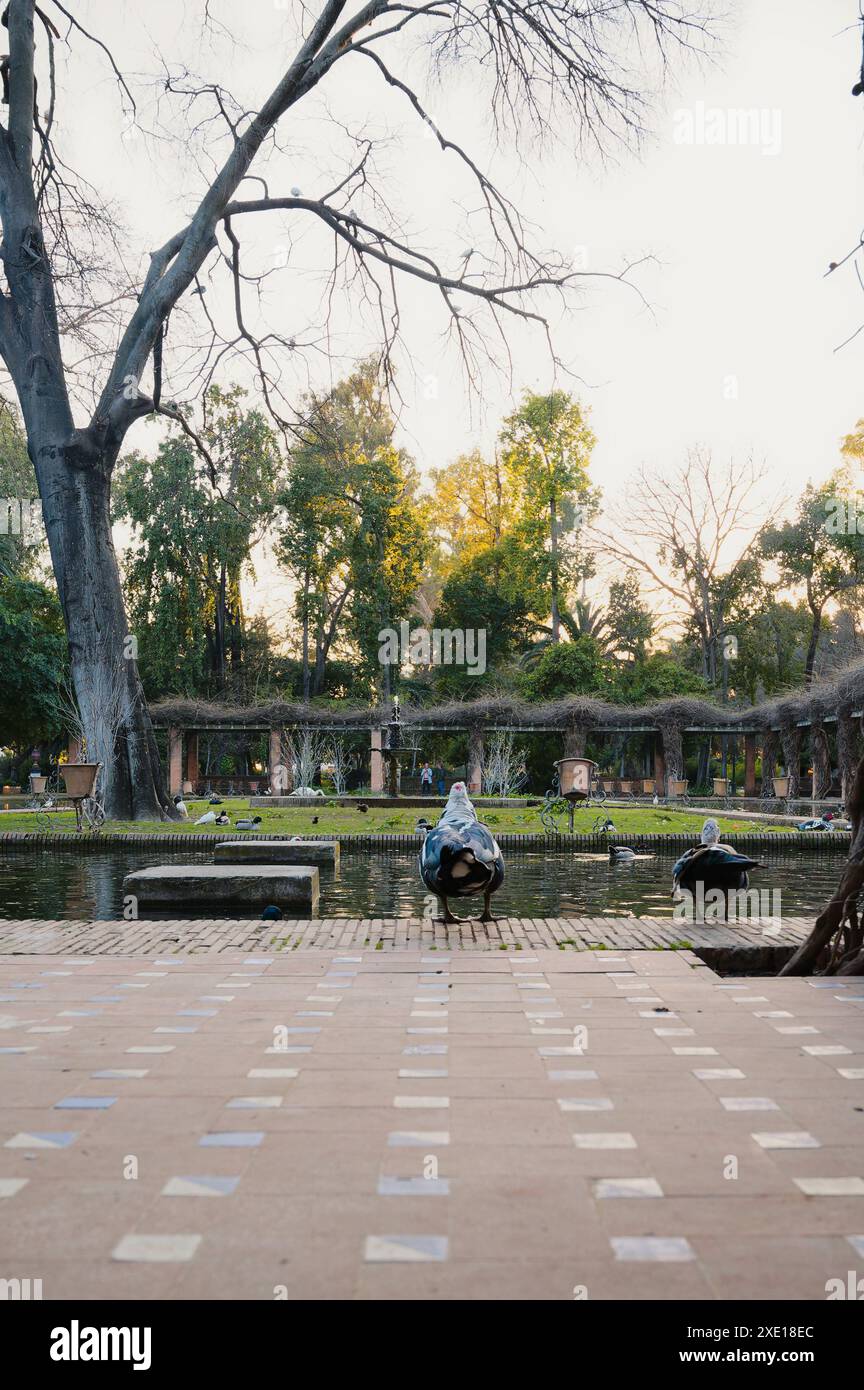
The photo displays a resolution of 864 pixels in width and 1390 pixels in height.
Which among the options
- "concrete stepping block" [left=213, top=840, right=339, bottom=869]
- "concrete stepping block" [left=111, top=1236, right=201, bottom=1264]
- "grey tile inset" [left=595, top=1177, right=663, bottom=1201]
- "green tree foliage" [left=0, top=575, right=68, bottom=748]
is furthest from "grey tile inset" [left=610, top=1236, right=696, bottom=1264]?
"green tree foliage" [left=0, top=575, right=68, bottom=748]

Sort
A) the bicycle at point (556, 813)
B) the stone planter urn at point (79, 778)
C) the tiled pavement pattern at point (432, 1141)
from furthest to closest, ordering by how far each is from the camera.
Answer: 1. the stone planter urn at point (79, 778)
2. the bicycle at point (556, 813)
3. the tiled pavement pattern at point (432, 1141)

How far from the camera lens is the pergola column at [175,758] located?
3111 centimetres

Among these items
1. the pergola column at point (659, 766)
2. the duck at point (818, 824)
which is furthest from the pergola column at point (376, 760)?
the duck at point (818, 824)

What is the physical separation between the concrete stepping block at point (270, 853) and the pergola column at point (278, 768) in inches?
735

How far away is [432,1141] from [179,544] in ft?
114

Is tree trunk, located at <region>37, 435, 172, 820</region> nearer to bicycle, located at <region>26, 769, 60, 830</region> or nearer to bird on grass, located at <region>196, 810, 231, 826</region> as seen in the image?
bird on grass, located at <region>196, 810, 231, 826</region>

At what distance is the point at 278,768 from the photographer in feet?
99.8

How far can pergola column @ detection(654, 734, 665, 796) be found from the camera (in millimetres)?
31761

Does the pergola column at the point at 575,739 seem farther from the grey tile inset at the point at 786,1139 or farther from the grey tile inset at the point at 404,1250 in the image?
the grey tile inset at the point at 404,1250

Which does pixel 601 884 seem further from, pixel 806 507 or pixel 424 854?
pixel 806 507

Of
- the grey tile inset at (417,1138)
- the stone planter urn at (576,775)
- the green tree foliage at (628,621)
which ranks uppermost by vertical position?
the green tree foliage at (628,621)

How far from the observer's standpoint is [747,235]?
33.8 ft

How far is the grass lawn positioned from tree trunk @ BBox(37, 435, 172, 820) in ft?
2.77

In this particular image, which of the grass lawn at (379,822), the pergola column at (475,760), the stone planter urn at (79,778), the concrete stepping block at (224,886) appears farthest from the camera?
the pergola column at (475,760)
